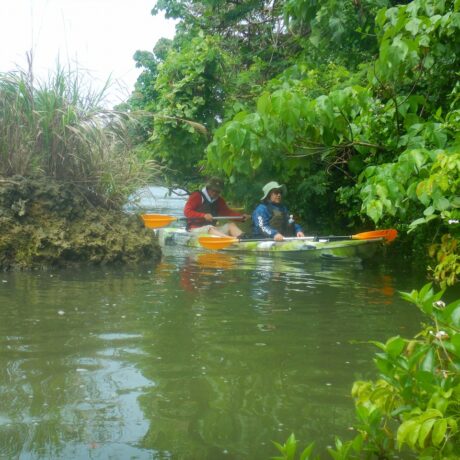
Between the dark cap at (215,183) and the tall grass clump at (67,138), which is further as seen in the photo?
the dark cap at (215,183)

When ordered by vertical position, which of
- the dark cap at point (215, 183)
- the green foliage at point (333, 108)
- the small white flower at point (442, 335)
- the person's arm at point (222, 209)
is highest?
the green foliage at point (333, 108)

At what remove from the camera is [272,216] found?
42.5 ft

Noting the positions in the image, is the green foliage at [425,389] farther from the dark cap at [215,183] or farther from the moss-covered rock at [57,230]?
the dark cap at [215,183]

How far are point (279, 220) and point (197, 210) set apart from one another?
234cm

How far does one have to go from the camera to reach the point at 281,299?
819 cm

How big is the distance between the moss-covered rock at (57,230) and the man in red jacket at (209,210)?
3.58m

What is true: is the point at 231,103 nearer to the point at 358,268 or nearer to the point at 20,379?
the point at 358,268

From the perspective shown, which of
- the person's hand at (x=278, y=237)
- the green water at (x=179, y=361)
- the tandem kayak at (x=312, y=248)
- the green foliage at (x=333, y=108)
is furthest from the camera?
the person's hand at (x=278, y=237)

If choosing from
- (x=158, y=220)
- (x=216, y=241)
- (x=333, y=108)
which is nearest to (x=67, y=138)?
(x=216, y=241)

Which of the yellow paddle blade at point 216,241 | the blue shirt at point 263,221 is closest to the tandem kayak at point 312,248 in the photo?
the yellow paddle blade at point 216,241

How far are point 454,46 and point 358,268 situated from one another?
4.32 meters

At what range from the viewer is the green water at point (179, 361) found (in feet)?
13.2

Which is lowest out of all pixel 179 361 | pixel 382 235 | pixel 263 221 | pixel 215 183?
pixel 179 361

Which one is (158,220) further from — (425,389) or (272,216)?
(425,389)
